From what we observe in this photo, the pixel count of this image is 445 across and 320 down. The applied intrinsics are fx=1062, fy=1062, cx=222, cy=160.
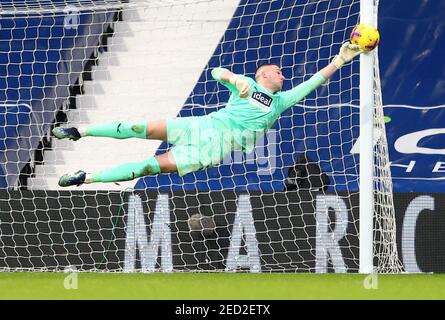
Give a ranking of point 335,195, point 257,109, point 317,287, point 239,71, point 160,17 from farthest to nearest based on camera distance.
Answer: point 160,17 → point 239,71 → point 335,195 → point 257,109 → point 317,287

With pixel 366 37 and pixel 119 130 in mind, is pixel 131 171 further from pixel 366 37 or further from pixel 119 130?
pixel 366 37

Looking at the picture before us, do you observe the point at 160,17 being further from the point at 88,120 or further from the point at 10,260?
the point at 10,260

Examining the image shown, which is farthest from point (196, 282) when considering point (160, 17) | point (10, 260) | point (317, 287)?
point (160, 17)

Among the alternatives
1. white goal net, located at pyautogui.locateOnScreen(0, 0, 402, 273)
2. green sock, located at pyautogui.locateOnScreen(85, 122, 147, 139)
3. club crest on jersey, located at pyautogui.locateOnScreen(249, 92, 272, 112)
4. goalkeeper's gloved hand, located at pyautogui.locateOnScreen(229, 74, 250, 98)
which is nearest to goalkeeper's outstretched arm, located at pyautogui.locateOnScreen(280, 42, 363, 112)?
club crest on jersey, located at pyautogui.locateOnScreen(249, 92, 272, 112)

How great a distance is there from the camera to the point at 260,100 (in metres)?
6.67

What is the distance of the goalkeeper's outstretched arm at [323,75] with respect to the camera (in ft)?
20.7

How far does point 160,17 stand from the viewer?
943 cm

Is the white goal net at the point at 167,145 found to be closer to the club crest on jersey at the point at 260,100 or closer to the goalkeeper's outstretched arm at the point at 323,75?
the goalkeeper's outstretched arm at the point at 323,75

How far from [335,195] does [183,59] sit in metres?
2.25

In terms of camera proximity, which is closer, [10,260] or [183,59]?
[10,260]

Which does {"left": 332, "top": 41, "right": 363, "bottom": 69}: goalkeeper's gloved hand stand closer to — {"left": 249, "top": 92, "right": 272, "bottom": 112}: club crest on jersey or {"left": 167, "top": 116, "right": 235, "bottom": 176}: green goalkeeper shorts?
{"left": 249, "top": 92, "right": 272, "bottom": 112}: club crest on jersey

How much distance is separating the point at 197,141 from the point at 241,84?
0.61m

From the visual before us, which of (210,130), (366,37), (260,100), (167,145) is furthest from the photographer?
(167,145)

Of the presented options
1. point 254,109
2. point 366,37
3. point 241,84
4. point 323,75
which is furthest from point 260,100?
point 366,37
